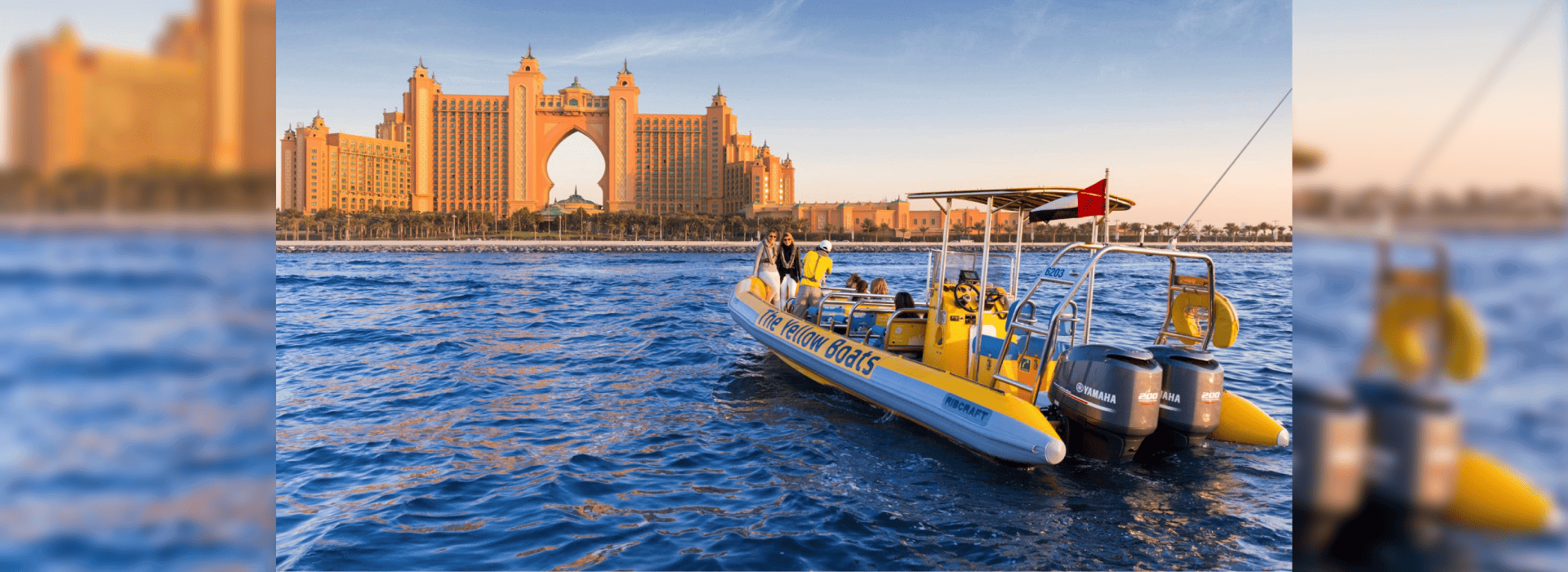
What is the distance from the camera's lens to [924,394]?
6461 mm

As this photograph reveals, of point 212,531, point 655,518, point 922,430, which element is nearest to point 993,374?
point 922,430

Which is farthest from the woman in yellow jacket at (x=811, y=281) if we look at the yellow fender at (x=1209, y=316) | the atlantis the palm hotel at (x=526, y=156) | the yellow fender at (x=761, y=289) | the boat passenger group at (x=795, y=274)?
the atlantis the palm hotel at (x=526, y=156)

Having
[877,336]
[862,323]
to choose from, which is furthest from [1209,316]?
[862,323]

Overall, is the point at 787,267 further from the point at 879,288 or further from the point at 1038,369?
the point at 1038,369

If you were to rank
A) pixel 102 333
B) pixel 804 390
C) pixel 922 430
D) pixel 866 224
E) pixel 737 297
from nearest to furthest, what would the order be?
pixel 102 333
pixel 922 430
pixel 804 390
pixel 737 297
pixel 866 224

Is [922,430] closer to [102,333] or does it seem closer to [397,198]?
[102,333]

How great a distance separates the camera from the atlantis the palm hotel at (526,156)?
103 m

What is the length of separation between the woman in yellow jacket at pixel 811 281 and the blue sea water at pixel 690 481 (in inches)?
36.2

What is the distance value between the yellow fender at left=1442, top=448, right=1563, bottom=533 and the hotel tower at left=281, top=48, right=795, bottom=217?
3881 inches

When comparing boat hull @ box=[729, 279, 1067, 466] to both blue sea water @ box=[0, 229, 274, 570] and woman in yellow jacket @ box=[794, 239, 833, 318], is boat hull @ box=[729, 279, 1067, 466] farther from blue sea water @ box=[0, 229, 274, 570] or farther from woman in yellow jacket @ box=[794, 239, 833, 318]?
blue sea water @ box=[0, 229, 274, 570]

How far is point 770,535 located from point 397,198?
119572 mm

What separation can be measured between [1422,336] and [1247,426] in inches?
244

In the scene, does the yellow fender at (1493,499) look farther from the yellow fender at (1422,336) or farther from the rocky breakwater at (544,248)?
the rocky breakwater at (544,248)

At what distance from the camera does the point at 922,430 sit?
6938 millimetres
